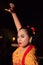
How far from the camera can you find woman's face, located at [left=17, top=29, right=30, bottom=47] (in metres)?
2.88

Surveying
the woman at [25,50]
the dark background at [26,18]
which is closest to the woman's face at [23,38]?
the woman at [25,50]

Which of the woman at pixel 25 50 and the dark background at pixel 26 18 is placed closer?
the woman at pixel 25 50

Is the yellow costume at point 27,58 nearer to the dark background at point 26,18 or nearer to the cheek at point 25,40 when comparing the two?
the cheek at point 25,40

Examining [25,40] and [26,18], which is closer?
[25,40]

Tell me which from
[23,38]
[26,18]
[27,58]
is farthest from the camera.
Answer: [26,18]

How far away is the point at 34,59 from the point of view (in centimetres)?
283

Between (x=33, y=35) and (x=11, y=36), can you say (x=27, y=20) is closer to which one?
(x=11, y=36)

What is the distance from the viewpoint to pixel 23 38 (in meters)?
2.91

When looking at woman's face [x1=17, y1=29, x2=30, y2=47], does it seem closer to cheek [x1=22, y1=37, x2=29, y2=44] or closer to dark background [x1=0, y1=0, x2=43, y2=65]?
cheek [x1=22, y1=37, x2=29, y2=44]

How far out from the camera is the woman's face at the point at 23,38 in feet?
9.46

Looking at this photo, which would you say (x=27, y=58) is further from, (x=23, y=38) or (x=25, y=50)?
(x=23, y=38)

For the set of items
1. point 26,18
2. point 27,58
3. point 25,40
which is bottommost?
point 27,58

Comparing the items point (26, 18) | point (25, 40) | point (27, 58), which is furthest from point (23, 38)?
point (26, 18)

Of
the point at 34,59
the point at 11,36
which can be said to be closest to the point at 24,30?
the point at 34,59
